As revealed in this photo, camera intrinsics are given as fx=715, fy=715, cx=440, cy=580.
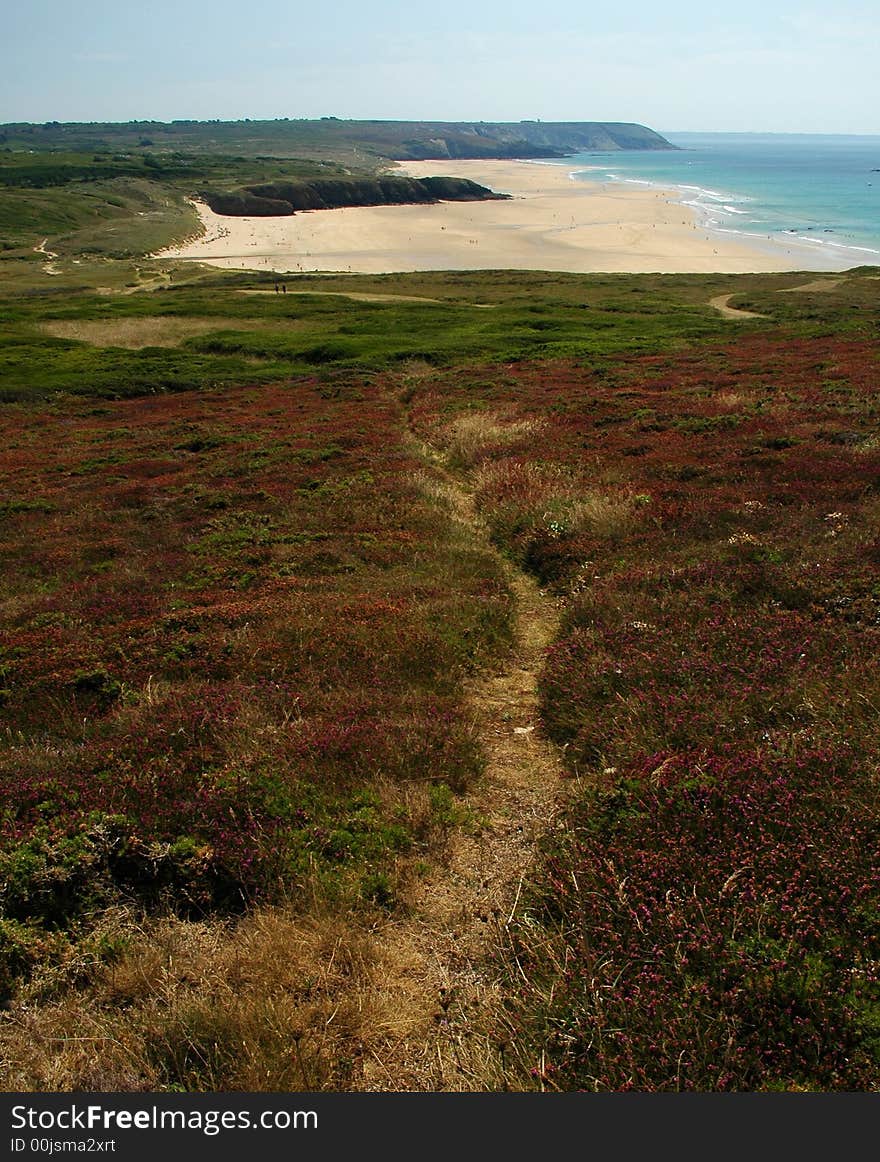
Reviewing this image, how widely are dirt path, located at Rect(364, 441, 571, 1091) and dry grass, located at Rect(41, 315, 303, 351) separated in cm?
5375

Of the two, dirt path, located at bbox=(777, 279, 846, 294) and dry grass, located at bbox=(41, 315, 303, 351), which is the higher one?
dirt path, located at bbox=(777, 279, 846, 294)

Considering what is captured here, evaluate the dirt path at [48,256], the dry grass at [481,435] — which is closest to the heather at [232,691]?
the dry grass at [481,435]

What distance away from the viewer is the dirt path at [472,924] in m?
4.56

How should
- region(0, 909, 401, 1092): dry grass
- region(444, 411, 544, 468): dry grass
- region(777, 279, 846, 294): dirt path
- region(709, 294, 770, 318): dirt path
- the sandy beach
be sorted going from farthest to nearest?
the sandy beach < region(777, 279, 846, 294): dirt path < region(709, 294, 770, 318): dirt path < region(444, 411, 544, 468): dry grass < region(0, 909, 401, 1092): dry grass

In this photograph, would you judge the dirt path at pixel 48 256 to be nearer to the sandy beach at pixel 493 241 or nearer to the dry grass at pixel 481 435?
the sandy beach at pixel 493 241

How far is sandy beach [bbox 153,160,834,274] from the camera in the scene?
10300 centimetres

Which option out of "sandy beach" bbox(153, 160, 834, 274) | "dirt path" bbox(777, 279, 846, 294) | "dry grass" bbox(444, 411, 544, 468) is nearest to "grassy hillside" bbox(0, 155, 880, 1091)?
"dry grass" bbox(444, 411, 544, 468)

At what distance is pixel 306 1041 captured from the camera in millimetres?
4617

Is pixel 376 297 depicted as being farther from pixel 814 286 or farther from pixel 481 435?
pixel 481 435

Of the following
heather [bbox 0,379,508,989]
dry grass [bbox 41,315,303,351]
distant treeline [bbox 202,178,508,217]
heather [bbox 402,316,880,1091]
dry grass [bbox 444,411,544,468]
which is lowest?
heather [bbox 0,379,508,989]

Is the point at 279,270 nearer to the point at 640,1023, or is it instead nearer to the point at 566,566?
the point at 566,566

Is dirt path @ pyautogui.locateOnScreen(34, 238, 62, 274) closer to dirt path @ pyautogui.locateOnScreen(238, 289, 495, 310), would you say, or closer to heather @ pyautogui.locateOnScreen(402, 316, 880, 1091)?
dirt path @ pyautogui.locateOnScreen(238, 289, 495, 310)

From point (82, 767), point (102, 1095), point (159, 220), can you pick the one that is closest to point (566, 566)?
point (82, 767)

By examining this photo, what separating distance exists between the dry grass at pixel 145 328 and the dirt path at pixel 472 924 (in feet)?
176
